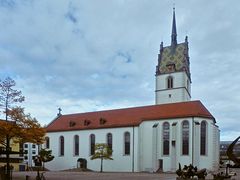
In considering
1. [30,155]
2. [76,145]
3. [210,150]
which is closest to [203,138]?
[210,150]

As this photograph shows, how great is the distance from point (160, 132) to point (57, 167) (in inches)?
912

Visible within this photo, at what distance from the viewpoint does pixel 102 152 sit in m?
59.3

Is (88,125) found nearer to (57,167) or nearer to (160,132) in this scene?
(57,167)

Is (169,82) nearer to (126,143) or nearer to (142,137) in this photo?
(142,137)

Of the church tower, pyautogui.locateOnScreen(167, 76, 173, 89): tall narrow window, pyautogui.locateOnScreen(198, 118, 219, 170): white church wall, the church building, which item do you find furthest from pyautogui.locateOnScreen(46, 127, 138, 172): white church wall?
pyautogui.locateOnScreen(167, 76, 173, 89): tall narrow window

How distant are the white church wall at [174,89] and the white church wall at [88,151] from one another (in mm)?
19780

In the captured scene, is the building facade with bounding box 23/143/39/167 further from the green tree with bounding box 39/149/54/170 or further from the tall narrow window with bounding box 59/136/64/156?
the green tree with bounding box 39/149/54/170

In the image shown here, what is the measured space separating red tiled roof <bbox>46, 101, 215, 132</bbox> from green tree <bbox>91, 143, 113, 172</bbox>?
13.4 feet

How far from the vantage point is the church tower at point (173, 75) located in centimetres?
7669

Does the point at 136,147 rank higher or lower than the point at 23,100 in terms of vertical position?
lower

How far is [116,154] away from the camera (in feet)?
198

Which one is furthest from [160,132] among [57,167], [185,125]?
[57,167]

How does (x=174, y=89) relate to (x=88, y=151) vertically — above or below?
above

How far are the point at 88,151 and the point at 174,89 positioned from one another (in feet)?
79.5
